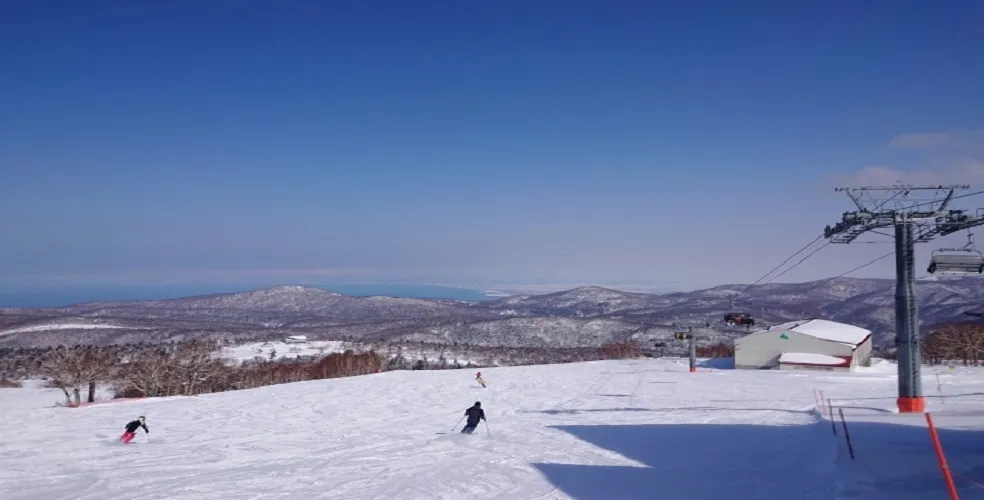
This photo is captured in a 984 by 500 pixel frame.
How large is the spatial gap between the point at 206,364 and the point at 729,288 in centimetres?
14909

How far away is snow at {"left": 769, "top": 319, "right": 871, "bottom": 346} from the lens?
61.1 metres

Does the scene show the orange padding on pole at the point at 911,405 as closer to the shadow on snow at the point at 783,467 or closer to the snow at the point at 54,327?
the shadow on snow at the point at 783,467

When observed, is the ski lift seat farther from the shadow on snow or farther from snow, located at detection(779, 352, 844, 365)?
snow, located at detection(779, 352, 844, 365)

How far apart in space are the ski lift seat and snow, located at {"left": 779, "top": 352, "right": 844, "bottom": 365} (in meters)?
37.4

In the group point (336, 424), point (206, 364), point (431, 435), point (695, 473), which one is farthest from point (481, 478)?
point (206, 364)

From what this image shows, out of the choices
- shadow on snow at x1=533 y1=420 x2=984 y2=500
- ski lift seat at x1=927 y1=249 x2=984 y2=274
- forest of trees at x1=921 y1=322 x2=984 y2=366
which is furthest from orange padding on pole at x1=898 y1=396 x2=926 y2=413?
forest of trees at x1=921 y1=322 x2=984 y2=366

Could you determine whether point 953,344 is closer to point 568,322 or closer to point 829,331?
point 829,331

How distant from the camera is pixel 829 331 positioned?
64.4 metres

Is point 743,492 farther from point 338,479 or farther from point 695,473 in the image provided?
point 338,479

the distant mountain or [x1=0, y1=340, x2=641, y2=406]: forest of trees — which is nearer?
[x1=0, y1=340, x2=641, y2=406]: forest of trees

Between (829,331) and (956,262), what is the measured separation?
45.3m

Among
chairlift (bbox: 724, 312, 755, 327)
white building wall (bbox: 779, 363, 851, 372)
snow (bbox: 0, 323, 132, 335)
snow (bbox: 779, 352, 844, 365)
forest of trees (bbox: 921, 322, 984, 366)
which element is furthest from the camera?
snow (bbox: 0, 323, 132, 335)

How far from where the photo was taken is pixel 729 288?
18075 cm

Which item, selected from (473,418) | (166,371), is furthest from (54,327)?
(473,418)
